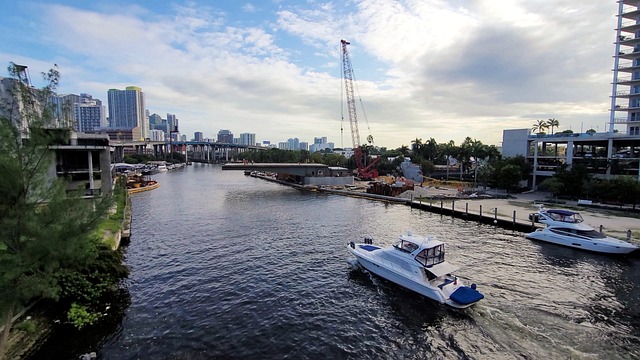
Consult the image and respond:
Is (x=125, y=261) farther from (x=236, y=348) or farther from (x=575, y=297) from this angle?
(x=575, y=297)

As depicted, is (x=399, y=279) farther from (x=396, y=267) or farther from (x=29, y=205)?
(x=29, y=205)

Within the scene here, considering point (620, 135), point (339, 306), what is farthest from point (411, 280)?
point (620, 135)

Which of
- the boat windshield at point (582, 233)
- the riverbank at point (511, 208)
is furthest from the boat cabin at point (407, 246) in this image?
the riverbank at point (511, 208)

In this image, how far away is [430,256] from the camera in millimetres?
27453

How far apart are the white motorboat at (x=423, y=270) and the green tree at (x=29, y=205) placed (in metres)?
21.9

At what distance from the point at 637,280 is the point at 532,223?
1675cm

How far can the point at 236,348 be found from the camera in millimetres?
19406

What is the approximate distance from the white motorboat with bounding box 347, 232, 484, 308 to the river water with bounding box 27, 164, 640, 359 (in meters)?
0.86

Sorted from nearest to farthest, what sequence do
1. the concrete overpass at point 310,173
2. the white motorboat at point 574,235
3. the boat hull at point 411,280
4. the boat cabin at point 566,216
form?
1. the boat hull at point 411,280
2. the white motorboat at point 574,235
3. the boat cabin at point 566,216
4. the concrete overpass at point 310,173

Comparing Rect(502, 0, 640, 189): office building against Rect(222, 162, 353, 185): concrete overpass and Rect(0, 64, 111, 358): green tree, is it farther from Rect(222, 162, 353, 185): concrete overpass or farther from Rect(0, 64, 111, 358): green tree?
Rect(0, 64, 111, 358): green tree

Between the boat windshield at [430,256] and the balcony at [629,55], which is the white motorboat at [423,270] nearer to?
the boat windshield at [430,256]

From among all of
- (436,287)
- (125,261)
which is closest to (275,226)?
(125,261)

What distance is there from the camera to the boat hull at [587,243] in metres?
35.3

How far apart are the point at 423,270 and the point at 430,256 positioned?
1434 millimetres
